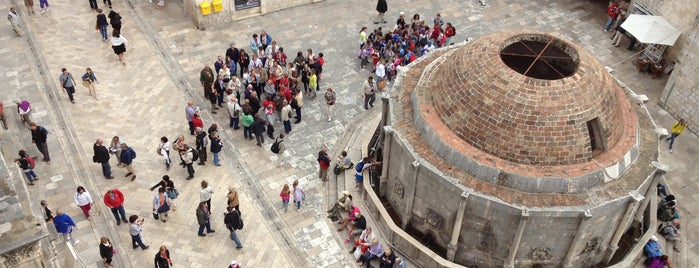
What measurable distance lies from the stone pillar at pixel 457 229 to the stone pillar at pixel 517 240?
5.26ft

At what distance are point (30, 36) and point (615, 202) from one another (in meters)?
24.9

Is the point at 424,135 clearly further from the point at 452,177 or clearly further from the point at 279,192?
the point at 279,192

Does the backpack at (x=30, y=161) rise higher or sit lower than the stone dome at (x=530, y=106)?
lower

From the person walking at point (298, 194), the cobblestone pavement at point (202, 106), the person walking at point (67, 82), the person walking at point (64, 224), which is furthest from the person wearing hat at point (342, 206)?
the person walking at point (67, 82)

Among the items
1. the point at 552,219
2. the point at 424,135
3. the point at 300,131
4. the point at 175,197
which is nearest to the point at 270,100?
the point at 300,131

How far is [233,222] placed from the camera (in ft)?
69.1

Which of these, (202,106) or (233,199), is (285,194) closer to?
(233,199)

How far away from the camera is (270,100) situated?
85.0 feet

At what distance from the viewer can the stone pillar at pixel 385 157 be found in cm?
2117

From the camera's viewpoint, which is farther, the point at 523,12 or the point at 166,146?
the point at 523,12

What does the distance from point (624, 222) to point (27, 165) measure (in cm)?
1909

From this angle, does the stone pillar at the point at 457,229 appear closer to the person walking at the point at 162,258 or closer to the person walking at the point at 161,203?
the person walking at the point at 162,258

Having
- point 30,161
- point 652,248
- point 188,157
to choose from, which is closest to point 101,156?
point 30,161

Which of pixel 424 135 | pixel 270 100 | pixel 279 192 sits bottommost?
pixel 279 192
